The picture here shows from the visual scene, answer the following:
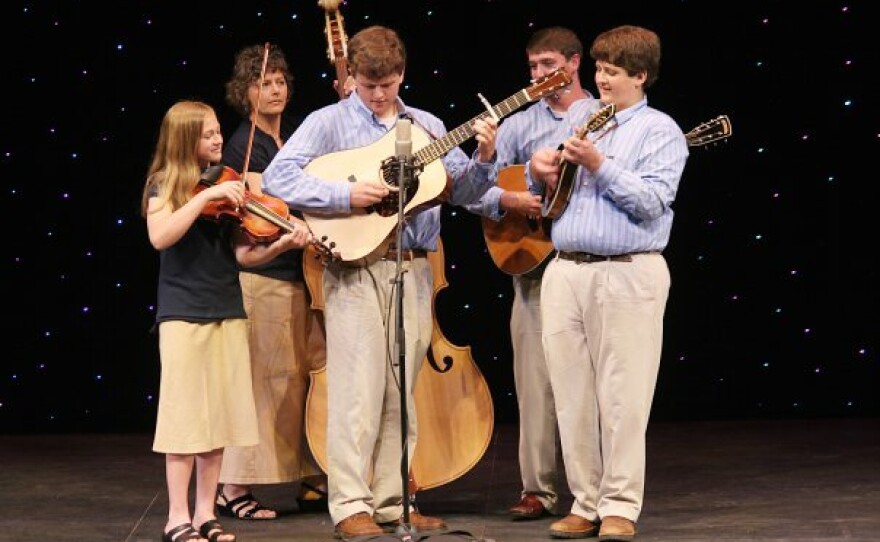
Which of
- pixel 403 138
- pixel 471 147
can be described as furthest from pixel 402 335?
pixel 471 147

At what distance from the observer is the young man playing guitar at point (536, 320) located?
4.88 m

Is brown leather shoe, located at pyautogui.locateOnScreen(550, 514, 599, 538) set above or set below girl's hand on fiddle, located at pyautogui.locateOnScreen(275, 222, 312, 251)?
below

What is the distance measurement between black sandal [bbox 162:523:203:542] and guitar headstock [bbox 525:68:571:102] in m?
1.70

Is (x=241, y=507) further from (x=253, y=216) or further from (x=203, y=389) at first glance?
(x=253, y=216)

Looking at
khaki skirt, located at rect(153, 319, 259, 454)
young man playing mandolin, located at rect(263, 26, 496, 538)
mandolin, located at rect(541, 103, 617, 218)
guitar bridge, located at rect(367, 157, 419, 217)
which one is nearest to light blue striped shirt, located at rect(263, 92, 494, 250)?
young man playing mandolin, located at rect(263, 26, 496, 538)

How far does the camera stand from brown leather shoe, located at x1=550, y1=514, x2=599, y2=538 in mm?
4475

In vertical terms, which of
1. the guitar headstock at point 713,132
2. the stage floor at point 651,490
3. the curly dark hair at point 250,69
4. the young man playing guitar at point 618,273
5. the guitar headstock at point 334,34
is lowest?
the stage floor at point 651,490

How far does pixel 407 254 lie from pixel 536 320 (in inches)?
24.0

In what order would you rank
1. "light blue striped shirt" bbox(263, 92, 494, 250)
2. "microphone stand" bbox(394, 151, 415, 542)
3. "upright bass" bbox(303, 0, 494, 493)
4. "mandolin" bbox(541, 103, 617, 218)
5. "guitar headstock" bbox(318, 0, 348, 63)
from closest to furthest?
1. "microphone stand" bbox(394, 151, 415, 542)
2. "mandolin" bbox(541, 103, 617, 218)
3. "light blue striped shirt" bbox(263, 92, 494, 250)
4. "upright bass" bbox(303, 0, 494, 493)
5. "guitar headstock" bbox(318, 0, 348, 63)

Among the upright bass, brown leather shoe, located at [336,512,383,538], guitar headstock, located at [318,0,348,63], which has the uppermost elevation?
guitar headstock, located at [318,0,348,63]

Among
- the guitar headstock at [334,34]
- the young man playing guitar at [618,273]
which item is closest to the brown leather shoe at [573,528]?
the young man playing guitar at [618,273]

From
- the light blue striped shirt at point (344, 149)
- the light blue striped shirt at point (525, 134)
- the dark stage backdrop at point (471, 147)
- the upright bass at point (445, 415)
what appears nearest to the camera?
the light blue striped shirt at point (344, 149)

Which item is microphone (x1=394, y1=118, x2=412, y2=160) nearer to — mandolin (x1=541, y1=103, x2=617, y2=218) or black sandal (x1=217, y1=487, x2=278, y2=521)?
mandolin (x1=541, y1=103, x2=617, y2=218)

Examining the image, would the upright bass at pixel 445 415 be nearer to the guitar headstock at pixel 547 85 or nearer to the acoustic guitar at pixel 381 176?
the acoustic guitar at pixel 381 176
